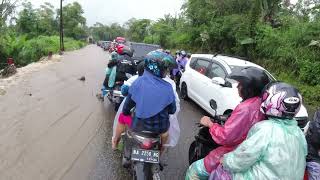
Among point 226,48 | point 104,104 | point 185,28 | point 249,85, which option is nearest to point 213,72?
point 104,104

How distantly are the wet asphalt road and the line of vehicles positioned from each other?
60cm

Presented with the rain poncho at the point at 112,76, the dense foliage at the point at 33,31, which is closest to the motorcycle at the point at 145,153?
the rain poncho at the point at 112,76

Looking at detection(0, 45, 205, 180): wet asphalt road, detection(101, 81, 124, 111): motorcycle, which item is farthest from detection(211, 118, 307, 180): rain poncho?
detection(101, 81, 124, 111): motorcycle

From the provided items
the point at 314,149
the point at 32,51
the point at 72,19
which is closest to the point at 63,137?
the point at 314,149

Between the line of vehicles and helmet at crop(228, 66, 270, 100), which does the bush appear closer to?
the line of vehicles

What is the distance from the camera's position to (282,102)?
3070 mm

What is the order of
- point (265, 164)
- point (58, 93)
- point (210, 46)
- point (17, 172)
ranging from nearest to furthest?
point (265, 164)
point (17, 172)
point (58, 93)
point (210, 46)

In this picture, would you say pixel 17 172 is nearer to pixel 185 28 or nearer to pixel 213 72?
pixel 213 72

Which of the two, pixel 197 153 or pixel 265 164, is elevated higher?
pixel 265 164

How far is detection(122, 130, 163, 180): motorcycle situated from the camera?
415 cm

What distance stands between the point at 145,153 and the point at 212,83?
19.2 feet

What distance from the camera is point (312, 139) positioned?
3.55 metres

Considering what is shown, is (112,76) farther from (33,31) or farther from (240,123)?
(33,31)

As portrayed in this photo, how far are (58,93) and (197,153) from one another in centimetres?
886
